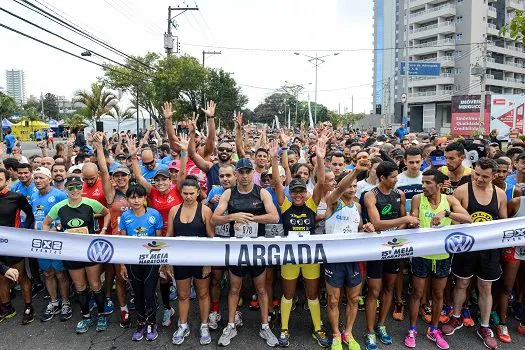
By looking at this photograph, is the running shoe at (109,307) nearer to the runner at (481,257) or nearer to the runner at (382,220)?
the runner at (382,220)

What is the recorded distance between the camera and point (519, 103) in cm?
1972

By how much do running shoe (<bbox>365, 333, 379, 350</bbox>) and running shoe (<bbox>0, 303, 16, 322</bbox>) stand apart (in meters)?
4.38

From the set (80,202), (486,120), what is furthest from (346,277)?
(486,120)

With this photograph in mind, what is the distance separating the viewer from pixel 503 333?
4.55 m

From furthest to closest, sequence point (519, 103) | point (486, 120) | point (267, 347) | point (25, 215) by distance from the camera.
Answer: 1. point (486, 120)
2. point (519, 103)
3. point (25, 215)
4. point (267, 347)

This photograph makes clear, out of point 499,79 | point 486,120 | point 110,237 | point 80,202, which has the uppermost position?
point 499,79

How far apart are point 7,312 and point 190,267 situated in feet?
8.48

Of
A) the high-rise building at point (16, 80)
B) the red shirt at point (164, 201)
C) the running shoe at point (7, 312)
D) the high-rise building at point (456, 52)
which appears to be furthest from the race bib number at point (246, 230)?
the high-rise building at point (16, 80)

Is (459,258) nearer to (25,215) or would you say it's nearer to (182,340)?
(182,340)

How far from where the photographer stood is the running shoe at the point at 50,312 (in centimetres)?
509

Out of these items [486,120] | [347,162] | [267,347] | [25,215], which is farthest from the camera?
[486,120]

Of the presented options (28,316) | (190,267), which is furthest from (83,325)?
(190,267)

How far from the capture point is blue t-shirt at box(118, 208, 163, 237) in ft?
15.5

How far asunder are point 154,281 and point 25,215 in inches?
83.9
